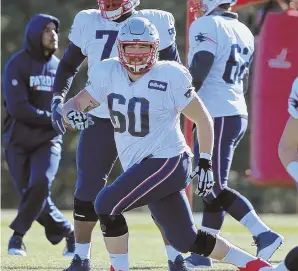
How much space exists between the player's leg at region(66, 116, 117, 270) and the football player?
66 cm

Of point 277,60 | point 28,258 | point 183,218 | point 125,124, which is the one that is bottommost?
point 277,60

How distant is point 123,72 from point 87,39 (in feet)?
2.81

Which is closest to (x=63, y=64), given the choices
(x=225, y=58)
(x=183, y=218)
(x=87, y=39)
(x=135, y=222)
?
(x=87, y=39)

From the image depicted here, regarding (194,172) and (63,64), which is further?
(63,64)

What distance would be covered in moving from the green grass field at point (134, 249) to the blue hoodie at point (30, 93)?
0.84 m

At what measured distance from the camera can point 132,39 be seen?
18.6 ft

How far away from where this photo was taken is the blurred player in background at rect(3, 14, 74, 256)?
819 cm

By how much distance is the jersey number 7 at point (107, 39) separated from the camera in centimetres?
648

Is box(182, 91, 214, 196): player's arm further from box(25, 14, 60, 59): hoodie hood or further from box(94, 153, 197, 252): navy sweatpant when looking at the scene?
box(25, 14, 60, 59): hoodie hood

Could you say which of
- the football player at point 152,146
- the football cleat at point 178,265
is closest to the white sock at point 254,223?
the football cleat at point 178,265

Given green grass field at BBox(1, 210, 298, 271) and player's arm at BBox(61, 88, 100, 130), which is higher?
player's arm at BBox(61, 88, 100, 130)

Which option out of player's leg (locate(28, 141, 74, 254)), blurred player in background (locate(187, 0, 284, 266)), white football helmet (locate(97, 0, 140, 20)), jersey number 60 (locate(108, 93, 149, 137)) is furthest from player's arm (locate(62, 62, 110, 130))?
player's leg (locate(28, 141, 74, 254))

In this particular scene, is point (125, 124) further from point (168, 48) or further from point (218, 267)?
point (218, 267)

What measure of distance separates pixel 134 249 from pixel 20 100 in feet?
4.81
